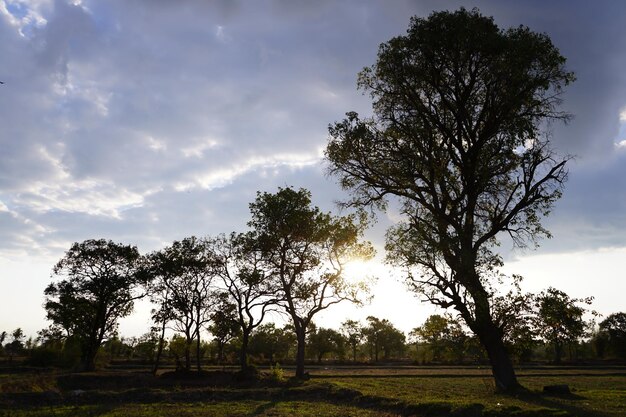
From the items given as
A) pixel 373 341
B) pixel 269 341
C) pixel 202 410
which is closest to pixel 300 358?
pixel 202 410

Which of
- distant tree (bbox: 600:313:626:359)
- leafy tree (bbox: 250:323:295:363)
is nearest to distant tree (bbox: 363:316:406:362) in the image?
leafy tree (bbox: 250:323:295:363)

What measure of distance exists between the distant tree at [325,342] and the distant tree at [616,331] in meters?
66.9

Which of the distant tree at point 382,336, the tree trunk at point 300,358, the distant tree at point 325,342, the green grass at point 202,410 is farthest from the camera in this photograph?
the distant tree at point 382,336

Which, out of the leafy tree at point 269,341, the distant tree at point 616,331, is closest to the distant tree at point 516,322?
the leafy tree at point 269,341

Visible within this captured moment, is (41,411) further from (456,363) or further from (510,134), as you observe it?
(456,363)

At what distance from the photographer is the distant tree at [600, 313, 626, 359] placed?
105938 millimetres

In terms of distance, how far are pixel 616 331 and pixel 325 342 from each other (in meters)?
73.8

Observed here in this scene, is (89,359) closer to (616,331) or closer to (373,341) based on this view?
(373,341)

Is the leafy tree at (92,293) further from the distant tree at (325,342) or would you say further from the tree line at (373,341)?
the distant tree at (325,342)

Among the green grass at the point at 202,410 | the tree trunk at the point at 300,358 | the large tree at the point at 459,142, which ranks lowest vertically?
the green grass at the point at 202,410

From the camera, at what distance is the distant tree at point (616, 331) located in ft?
348

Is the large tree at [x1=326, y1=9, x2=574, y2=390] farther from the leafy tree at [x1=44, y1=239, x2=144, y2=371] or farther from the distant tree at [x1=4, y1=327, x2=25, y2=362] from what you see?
the distant tree at [x1=4, y1=327, x2=25, y2=362]

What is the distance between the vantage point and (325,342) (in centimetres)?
10969

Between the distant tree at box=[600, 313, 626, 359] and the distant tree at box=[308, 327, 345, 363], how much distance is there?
Answer: 219ft
